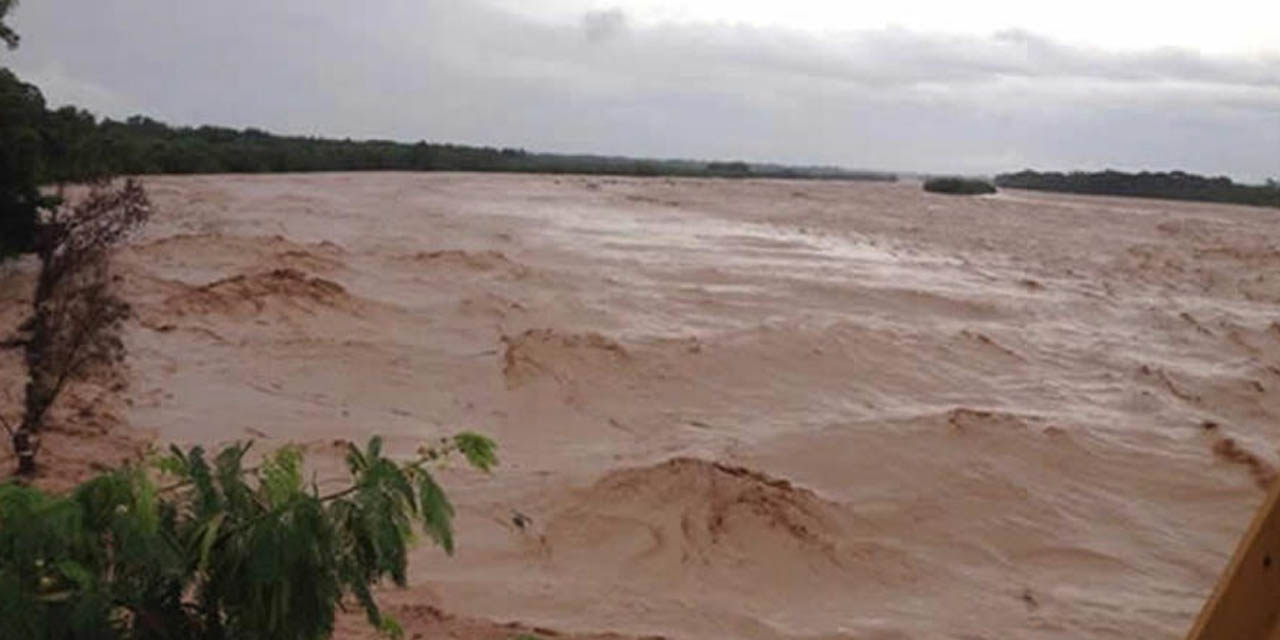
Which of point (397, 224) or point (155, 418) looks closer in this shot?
point (155, 418)

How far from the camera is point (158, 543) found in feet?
8.23

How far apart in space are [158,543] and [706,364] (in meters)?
7.61

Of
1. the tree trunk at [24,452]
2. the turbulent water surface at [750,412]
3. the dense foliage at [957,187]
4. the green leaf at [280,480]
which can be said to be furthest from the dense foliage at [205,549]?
the dense foliage at [957,187]

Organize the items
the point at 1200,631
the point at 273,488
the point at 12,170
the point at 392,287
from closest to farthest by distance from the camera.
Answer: the point at 1200,631, the point at 273,488, the point at 12,170, the point at 392,287

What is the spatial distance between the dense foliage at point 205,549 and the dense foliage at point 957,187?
49.3 meters

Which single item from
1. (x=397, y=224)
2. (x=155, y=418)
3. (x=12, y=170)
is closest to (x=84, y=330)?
(x=155, y=418)

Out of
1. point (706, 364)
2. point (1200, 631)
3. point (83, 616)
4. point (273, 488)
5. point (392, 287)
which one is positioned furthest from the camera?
point (392, 287)

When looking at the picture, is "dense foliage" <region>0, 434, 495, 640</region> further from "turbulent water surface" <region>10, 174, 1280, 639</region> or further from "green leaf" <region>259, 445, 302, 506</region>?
"turbulent water surface" <region>10, 174, 1280, 639</region>

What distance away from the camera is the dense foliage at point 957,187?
50938mm

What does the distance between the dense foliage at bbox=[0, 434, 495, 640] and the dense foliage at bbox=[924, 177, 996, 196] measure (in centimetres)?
4927

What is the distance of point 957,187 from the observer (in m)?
51.6

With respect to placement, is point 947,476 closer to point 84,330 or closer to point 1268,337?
point 84,330

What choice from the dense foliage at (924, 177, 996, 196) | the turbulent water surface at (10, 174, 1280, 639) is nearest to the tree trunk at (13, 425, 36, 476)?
the turbulent water surface at (10, 174, 1280, 639)

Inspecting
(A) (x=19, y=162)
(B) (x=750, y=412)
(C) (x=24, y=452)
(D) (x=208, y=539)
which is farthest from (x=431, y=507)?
(A) (x=19, y=162)
